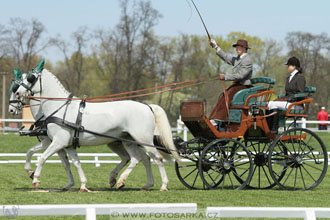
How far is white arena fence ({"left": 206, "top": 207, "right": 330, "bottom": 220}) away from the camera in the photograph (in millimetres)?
4973

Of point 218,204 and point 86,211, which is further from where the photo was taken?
point 218,204

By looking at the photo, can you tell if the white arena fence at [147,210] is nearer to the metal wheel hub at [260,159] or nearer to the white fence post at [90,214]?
the white fence post at [90,214]

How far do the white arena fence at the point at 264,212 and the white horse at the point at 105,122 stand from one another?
4.97 meters

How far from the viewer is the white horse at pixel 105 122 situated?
31.9 ft

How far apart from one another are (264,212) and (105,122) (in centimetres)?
515

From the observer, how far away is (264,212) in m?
5.09

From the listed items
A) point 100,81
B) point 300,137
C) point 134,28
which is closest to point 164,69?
point 134,28

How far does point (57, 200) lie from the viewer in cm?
827

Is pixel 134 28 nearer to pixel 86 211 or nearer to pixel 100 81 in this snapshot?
pixel 100 81

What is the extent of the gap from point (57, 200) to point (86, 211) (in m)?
3.46

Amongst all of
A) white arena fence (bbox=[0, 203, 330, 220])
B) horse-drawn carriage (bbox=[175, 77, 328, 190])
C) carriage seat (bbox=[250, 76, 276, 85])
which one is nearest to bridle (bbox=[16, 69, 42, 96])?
horse-drawn carriage (bbox=[175, 77, 328, 190])

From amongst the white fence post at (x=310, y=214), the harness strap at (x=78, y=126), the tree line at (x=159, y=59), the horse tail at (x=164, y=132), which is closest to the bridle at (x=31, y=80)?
the harness strap at (x=78, y=126)

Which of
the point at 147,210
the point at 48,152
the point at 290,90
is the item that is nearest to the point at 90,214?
the point at 147,210

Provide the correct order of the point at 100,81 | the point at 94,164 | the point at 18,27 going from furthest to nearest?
the point at 100,81
the point at 18,27
the point at 94,164
